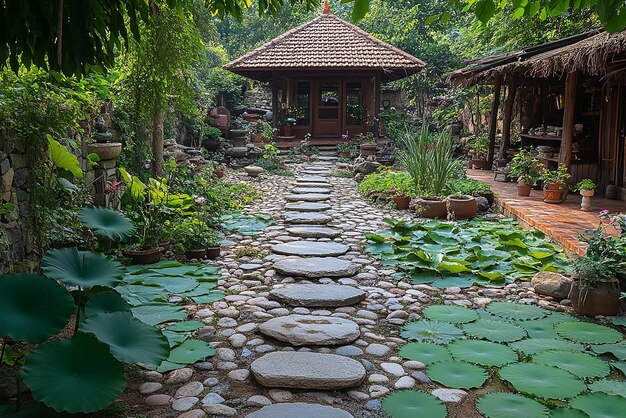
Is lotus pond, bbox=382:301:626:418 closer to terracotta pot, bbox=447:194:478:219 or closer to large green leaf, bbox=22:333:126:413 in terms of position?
large green leaf, bbox=22:333:126:413

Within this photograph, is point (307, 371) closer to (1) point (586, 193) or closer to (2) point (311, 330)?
(2) point (311, 330)

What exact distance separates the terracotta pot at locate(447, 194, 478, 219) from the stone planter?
4063mm

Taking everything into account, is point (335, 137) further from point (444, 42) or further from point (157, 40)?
point (157, 40)

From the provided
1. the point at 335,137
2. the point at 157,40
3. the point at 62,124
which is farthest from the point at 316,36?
the point at 62,124

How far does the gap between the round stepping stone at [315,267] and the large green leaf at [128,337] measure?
2162 millimetres

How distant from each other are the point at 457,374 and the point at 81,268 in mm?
1933

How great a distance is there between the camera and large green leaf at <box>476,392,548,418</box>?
2.45m

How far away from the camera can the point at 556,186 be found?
7.62 meters

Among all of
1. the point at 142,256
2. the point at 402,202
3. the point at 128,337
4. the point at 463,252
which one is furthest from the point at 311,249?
the point at 128,337

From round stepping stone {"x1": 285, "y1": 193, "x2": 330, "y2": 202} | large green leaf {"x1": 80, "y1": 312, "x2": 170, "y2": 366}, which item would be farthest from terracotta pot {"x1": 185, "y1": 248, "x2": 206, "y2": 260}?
round stepping stone {"x1": 285, "y1": 193, "x2": 330, "y2": 202}

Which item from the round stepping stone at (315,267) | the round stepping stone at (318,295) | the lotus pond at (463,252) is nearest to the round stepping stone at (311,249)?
the round stepping stone at (315,267)

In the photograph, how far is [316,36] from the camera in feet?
57.0

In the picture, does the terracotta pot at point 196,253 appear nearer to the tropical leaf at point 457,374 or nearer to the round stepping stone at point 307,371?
the round stepping stone at point 307,371

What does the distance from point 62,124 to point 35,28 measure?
139 cm
